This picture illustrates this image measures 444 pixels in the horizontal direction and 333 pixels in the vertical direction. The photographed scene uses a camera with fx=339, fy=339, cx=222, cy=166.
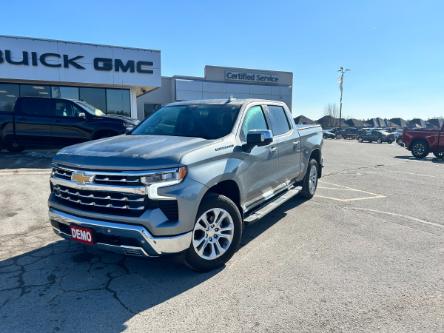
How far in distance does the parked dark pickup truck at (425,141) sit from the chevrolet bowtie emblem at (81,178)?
17.1 meters

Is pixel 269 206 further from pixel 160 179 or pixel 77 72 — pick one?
pixel 77 72

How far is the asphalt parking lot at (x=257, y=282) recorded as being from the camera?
2.84m

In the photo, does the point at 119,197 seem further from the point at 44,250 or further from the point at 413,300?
the point at 413,300

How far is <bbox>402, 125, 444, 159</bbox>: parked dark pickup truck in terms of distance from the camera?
16.0 meters

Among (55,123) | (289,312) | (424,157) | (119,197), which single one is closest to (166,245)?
(119,197)

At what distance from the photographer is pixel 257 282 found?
350cm

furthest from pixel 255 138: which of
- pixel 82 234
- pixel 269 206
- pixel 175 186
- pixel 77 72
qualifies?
pixel 77 72

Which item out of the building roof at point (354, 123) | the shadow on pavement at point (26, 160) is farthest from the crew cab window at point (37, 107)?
the building roof at point (354, 123)

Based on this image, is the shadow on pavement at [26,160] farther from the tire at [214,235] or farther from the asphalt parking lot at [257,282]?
the tire at [214,235]

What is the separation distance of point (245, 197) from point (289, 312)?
156cm

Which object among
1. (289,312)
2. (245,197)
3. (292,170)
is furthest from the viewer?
(292,170)

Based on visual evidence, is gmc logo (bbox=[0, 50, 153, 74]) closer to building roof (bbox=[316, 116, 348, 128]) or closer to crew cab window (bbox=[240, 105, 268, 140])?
crew cab window (bbox=[240, 105, 268, 140])

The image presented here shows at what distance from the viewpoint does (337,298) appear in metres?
3.18

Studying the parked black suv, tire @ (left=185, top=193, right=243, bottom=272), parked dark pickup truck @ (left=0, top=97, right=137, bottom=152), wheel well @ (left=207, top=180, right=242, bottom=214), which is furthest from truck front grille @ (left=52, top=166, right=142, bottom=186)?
the parked black suv
